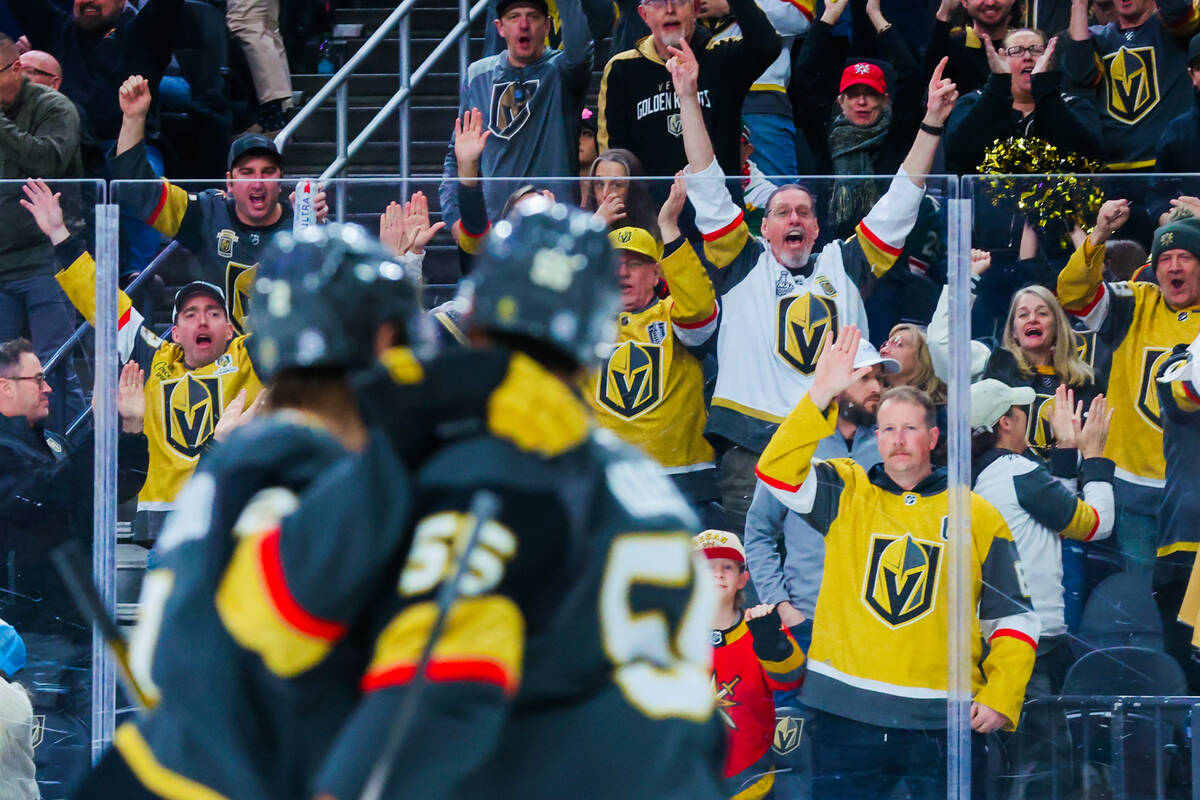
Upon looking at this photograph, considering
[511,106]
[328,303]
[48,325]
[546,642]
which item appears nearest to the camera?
[546,642]

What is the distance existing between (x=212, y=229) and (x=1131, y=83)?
4.48 meters

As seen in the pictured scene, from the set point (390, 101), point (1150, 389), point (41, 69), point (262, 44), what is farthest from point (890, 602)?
point (262, 44)

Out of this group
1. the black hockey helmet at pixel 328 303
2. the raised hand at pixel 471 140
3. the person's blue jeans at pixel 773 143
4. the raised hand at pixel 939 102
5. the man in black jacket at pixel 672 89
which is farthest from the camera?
the person's blue jeans at pixel 773 143

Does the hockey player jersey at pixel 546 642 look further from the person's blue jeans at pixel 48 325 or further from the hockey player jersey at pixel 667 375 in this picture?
the person's blue jeans at pixel 48 325

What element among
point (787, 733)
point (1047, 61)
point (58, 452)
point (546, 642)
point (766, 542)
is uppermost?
point (1047, 61)

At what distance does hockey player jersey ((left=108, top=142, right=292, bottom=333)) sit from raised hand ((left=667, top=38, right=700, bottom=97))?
5.76 feet

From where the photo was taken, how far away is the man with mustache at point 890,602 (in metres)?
5.92

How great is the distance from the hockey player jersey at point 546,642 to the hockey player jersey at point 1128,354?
3300mm

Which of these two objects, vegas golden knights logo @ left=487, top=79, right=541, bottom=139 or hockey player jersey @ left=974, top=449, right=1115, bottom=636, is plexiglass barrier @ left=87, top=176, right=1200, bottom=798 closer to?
hockey player jersey @ left=974, top=449, right=1115, bottom=636

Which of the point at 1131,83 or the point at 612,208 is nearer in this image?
the point at 612,208

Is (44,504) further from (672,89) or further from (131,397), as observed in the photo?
(672,89)

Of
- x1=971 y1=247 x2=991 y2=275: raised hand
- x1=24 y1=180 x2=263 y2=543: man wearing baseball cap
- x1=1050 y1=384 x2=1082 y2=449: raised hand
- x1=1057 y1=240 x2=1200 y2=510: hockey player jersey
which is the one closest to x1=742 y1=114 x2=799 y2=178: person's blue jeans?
x1=971 y1=247 x2=991 y2=275: raised hand

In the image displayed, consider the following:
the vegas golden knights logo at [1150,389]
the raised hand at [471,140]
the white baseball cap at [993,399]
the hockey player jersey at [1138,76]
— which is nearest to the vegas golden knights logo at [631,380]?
the white baseball cap at [993,399]

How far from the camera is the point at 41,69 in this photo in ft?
28.2
